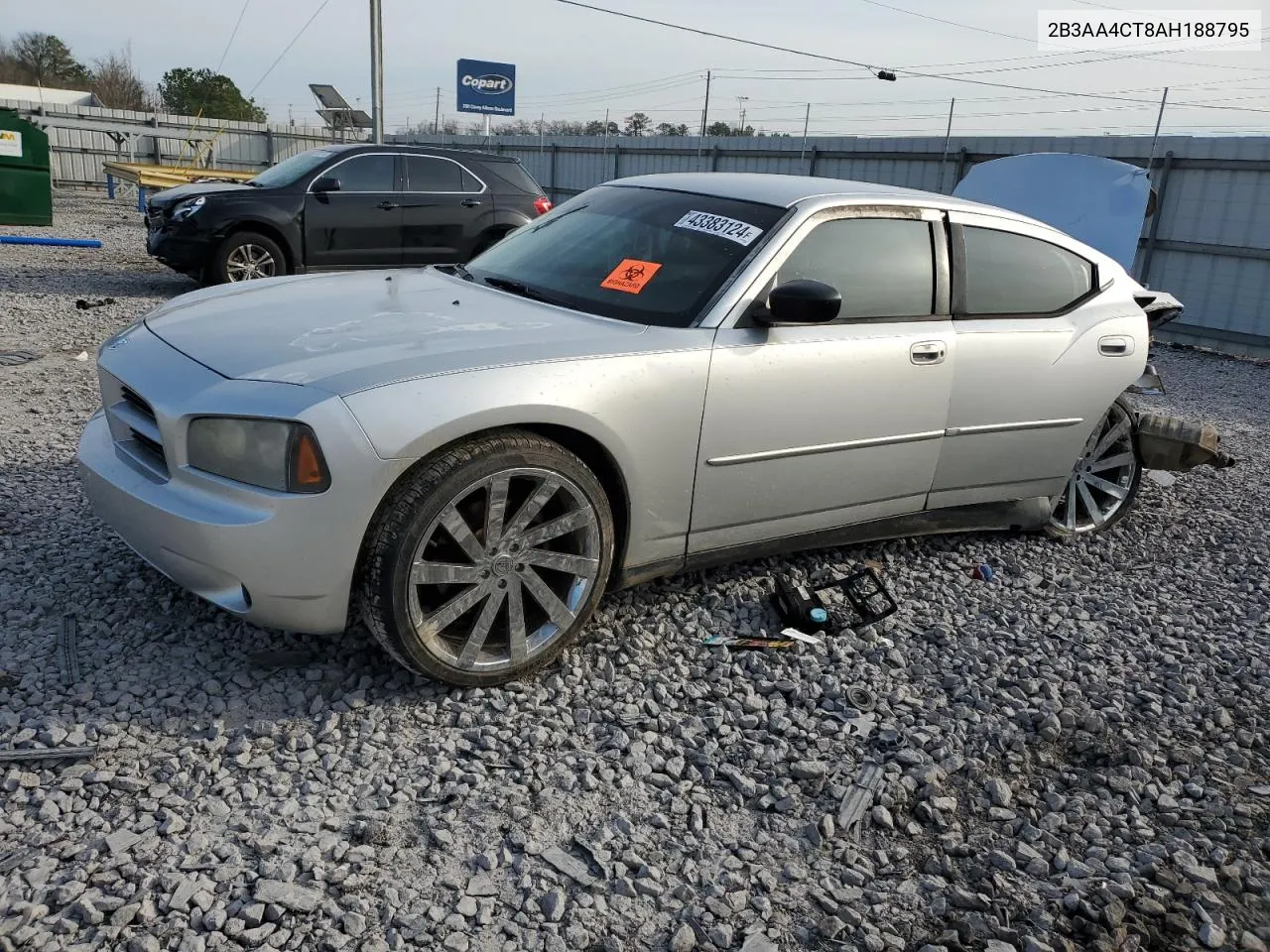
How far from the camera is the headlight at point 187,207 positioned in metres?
10.0

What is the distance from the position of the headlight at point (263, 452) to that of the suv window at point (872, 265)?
1860mm

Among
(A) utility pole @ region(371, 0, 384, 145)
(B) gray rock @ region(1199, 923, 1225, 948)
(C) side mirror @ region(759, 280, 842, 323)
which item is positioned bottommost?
(B) gray rock @ region(1199, 923, 1225, 948)

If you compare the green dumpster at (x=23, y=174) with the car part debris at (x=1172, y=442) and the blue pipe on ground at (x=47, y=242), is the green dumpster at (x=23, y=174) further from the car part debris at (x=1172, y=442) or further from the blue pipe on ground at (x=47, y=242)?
the car part debris at (x=1172, y=442)

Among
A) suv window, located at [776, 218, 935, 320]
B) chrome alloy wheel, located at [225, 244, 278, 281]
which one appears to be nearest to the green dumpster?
chrome alloy wheel, located at [225, 244, 278, 281]

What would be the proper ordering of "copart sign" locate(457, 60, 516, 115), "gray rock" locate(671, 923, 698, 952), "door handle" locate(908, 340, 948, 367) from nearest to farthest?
"gray rock" locate(671, 923, 698, 952)
"door handle" locate(908, 340, 948, 367)
"copart sign" locate(457, 60, 516, 115)

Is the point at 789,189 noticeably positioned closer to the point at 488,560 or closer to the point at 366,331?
the point at 366,331

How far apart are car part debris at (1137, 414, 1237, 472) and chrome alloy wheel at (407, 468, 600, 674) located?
11.6 ft

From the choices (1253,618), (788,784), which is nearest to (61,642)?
(788,784)

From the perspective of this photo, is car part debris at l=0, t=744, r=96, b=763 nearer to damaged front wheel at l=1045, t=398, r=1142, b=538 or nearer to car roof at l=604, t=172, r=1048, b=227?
car roof at l=604, t=172, r=1048, b=227

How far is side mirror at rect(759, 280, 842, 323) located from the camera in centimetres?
351

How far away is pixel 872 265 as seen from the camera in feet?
13.3

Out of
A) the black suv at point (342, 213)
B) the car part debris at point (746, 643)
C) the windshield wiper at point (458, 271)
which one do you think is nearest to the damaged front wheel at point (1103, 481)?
the car part debris at point (746, 643)

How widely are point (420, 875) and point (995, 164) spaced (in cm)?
880

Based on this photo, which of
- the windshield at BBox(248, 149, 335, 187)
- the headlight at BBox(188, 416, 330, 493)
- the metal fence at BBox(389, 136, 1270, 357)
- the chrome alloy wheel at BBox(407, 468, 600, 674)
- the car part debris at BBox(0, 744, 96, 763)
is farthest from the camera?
the metal fence at BBox(389, 136, 1270, 357)
